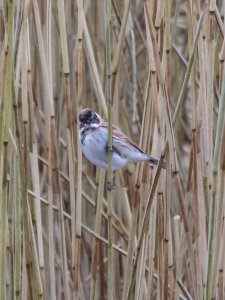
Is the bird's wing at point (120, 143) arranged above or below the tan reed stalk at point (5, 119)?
below

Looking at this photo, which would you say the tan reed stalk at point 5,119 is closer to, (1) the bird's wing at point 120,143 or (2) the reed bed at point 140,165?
(2) the reed bed at point 140,165

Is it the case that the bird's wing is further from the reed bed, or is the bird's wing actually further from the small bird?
the reed bed

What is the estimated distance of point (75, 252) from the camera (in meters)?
2.41

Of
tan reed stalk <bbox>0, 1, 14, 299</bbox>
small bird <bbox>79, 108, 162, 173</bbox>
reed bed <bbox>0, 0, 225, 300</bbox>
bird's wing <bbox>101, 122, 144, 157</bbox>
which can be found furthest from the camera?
bird's wing <bbox>101, 122, 144, 157</bbox>

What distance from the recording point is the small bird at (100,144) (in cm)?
270

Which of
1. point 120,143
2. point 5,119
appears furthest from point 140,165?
point 5,119

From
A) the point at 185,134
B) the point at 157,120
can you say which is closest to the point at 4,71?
the point at 157,120

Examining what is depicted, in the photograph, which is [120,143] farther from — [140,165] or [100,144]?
[140,165]

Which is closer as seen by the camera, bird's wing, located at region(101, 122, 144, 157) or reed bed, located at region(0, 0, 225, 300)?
reed bed, located at region(0, 0, 225, 300)

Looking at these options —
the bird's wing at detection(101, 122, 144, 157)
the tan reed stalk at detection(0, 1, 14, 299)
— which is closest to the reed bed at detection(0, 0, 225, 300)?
the tan reed stalk at detection(0, 1, 14, 299)

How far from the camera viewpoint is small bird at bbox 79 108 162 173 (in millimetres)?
2701

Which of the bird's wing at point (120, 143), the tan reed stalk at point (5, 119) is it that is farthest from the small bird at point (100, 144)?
the tan reed stalk at point (5, 119)

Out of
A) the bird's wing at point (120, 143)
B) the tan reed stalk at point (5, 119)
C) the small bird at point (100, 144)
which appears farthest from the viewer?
the bird's wing at point (120, 143)

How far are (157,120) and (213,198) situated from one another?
0.39 meters
